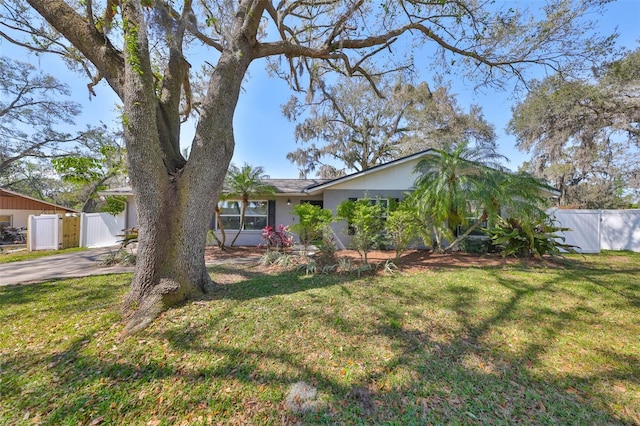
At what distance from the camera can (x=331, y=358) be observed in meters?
3.02

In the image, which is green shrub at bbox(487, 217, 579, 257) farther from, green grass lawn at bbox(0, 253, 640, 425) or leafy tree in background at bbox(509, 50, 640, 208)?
leafy tree in background at bbox(509, 50, 640, 208)

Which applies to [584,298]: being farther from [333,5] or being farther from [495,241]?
[333,5]

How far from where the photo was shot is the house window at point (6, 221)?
637 inches

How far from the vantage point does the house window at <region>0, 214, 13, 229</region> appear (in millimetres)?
16172

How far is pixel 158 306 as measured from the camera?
147 inches

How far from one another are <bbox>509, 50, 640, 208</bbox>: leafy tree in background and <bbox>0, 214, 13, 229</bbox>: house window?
93.7ft

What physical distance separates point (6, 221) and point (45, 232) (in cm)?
1005

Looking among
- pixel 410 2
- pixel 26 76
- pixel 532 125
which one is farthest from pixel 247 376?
pixel 26 76

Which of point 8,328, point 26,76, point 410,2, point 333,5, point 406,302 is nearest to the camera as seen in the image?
point 8,328

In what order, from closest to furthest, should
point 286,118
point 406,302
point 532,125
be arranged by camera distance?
point 406,302 → point 532,125 → point 286,118

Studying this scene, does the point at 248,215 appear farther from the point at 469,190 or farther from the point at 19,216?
the point at 19,216

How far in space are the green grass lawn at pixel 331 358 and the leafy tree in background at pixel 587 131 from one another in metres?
7.24

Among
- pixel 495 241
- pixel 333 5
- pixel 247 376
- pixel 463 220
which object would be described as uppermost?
pixel 333 5

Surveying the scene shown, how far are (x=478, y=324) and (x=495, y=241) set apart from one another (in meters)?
5.30
